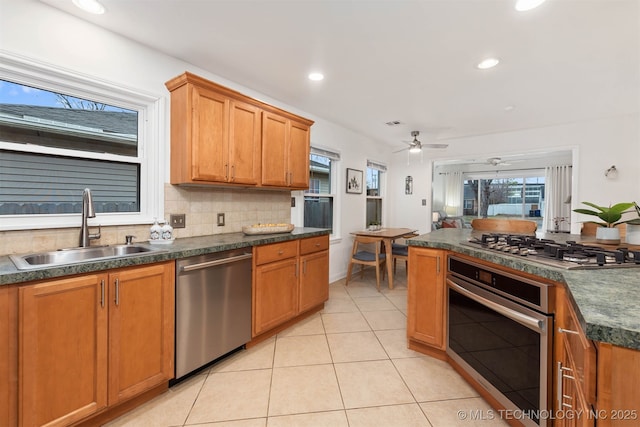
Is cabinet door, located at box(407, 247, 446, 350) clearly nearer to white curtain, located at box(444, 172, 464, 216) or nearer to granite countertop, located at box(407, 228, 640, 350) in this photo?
granite countertop, located at box(407, 228, 640, 350)

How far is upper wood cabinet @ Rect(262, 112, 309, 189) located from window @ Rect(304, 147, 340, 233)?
0.67m

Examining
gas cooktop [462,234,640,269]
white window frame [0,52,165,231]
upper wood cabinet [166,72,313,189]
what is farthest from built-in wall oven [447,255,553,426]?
white window frame [0,52,165,231]

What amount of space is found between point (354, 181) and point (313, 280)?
2.27 meters

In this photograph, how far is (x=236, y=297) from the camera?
2135 millimetres

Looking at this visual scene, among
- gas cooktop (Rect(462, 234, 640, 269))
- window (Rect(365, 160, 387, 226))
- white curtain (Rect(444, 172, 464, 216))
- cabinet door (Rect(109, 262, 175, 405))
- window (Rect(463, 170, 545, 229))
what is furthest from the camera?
white curtain (Rect(444, 172, 464, 216))

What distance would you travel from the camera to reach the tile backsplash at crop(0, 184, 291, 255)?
65.9 inches

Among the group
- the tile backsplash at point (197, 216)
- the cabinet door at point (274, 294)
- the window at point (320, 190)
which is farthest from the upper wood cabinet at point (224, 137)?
the window at point (320, 190)

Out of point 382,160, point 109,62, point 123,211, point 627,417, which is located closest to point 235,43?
point 109,62

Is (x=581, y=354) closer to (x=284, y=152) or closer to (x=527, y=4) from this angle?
(x=527, y=4)

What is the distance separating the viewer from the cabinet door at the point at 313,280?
2777 mm

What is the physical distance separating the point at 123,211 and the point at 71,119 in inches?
27.4

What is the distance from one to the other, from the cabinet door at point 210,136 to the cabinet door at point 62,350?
3.48ft

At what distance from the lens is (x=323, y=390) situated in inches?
72.1

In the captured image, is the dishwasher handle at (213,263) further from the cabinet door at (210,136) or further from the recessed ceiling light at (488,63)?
the recessed ceiling light at (488,63)
